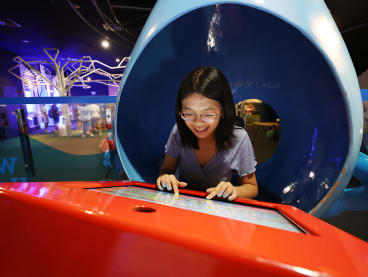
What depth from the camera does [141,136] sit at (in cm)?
117

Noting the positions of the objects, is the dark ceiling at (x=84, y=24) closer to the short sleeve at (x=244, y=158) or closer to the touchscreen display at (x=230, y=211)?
the short sleeve at (x=244, y=158)

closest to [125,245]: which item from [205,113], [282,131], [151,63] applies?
[205,113]

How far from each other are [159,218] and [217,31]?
1.34m

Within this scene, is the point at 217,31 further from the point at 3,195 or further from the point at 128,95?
the point at 3,195

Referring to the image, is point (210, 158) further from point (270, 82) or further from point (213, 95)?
point (270, 82)

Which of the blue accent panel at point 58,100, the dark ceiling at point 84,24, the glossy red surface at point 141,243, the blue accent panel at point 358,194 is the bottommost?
the blue accent panel at point 358,194

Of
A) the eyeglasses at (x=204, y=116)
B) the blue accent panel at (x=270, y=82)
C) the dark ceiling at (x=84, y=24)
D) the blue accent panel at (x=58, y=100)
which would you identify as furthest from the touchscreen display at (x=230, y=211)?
the dark ceiling at (x=84, y=24)

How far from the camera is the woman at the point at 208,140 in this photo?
769 millimetres

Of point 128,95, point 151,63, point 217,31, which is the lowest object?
point 128,95

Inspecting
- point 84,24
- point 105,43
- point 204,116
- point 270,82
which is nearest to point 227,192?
point 204,116

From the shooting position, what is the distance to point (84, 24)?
4766 mm

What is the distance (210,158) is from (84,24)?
549 centimetres

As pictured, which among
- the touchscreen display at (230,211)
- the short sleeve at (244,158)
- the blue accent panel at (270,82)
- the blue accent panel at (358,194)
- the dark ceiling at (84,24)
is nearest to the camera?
the touchscreen display at (230,211)

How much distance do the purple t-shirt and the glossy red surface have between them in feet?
2.02
